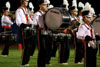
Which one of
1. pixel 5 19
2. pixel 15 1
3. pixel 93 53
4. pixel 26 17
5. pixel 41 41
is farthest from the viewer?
pixel 15 1

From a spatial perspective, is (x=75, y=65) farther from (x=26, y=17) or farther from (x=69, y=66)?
(x=26, y=17)

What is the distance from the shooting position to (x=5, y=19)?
1016 cm

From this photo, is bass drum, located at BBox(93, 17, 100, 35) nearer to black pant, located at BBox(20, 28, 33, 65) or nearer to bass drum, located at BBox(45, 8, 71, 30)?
bass drum, located at BBox(45, 8, 71, 30)

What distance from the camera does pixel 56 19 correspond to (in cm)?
600

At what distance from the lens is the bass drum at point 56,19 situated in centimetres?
594

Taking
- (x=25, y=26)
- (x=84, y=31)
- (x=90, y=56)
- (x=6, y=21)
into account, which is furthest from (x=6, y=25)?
(x=90, y=56)

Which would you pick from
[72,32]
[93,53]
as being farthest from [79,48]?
[93,53]

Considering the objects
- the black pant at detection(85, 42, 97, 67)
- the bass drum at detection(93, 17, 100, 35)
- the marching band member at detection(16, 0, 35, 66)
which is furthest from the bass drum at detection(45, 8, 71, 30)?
the marching band member at detection(16, 0, 35, 66)

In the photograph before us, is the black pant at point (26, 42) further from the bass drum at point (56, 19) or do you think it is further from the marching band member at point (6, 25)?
the marching band member at point (6, 25)

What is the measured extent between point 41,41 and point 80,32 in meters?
0.78

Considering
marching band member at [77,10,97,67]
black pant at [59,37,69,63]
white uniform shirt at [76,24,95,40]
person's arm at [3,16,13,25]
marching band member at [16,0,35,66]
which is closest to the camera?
marching band member at [77,10,97,67]

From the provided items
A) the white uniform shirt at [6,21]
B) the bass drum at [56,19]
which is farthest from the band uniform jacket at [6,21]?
the bass drum at [56,19]

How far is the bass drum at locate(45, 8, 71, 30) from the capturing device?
5943mm

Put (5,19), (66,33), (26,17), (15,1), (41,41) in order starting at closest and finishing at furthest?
(41,41) < (26,17) < (66,33) < (5,19) < (15,1)
